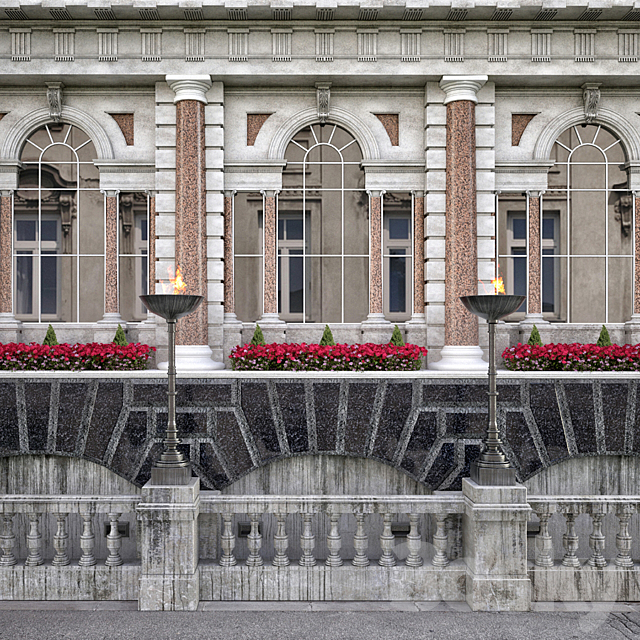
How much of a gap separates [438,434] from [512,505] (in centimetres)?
306

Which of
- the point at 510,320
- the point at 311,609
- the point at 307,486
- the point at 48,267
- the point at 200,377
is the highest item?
the point at 48,267

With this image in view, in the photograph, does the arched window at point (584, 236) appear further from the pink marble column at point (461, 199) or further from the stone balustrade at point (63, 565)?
the stone balustrade at point (63, 565)

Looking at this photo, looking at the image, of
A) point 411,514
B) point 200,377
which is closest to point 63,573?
point 200,377

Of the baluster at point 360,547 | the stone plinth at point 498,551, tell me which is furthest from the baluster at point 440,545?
the baluster at point 360,547

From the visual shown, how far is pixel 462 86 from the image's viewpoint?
13.4m

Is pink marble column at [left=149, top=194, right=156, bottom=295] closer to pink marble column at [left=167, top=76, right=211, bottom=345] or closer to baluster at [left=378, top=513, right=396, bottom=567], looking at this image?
pink marble column at [left=167, top=76, right=211, bottom=345]

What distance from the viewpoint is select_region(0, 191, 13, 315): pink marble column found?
13969mm

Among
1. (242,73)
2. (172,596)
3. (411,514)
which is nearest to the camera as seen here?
(172,596)

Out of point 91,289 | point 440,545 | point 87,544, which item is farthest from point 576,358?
point 91,289

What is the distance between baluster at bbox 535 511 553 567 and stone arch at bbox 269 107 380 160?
8984 millimetres

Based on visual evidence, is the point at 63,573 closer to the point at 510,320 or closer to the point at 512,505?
the point at 512,505

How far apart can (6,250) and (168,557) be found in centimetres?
951

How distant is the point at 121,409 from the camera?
11031 mm

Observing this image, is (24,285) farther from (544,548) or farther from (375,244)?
(544,548)
